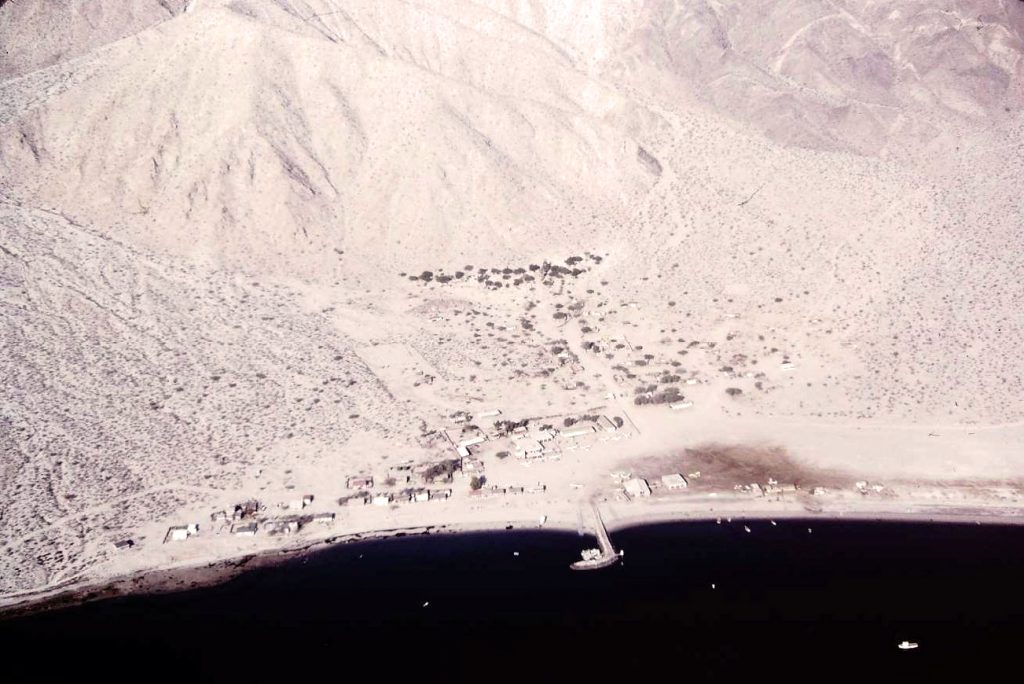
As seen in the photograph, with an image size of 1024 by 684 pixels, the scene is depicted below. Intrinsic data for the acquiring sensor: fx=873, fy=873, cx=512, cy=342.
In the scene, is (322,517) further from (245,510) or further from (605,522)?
(605,522)

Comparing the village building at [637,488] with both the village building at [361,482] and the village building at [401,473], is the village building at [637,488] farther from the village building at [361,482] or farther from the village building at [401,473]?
the village building at [361,482]

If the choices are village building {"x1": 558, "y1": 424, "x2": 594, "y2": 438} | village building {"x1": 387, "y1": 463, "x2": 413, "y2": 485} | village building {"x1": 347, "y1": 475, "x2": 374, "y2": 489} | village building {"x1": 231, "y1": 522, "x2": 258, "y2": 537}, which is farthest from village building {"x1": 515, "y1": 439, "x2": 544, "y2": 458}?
village building {"x1": 231, "y1": 522, "x2": 258, "y2": 537}

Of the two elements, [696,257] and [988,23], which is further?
[988,23]

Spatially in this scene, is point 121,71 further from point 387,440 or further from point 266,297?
point 387,440

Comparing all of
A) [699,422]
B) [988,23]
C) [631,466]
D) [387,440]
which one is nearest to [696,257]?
[699,422]

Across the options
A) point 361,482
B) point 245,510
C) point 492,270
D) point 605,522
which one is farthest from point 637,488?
point 492,270

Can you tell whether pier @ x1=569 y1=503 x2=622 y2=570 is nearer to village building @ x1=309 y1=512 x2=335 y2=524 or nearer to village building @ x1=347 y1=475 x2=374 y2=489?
village building @ x1=347 y1=475 x2=374 y2=489

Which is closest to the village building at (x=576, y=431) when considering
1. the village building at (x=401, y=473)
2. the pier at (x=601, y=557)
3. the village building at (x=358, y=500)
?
the pier at (x=601, y=557)
